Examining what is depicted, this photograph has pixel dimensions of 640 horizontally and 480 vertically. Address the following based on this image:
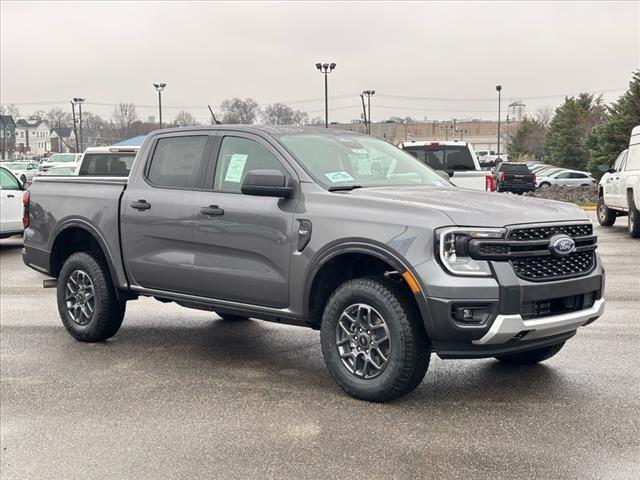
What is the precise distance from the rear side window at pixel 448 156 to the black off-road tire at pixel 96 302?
9.84 meters

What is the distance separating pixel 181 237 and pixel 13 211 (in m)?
9.44

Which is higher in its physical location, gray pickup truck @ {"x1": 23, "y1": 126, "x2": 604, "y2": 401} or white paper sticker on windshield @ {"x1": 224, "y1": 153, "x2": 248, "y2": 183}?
white paper sticker on windshield @ {"x1": 224, "y1": 153, "x2": 248, "y2": 183}

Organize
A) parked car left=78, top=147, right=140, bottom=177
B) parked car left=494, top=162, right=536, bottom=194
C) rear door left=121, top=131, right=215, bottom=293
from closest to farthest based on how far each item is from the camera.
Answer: rear door left=121, top=131, right=215, bottom=293, parked car left=78, top=147, right=140, bottom=177, parked car left=494, top=162, right=536, bottom=194

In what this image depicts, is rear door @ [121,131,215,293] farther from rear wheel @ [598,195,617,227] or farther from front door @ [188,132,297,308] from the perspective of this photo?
rear wheel @ [598,195,617,227]

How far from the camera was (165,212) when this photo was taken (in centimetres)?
652

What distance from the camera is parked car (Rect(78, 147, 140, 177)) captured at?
567 inches

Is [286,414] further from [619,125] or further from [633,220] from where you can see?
[619,125]

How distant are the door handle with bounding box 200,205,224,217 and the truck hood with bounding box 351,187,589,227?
1.11 m

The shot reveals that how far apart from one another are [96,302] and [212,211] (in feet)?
5.65

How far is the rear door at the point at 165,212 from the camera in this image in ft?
21.0

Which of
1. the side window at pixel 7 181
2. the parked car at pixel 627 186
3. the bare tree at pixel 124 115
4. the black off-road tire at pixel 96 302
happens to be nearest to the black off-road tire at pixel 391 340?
the black off-road tire at pixel 96 302

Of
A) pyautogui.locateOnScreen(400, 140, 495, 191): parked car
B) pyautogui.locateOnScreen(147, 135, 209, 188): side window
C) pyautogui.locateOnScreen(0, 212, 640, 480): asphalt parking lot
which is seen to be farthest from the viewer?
pyautogui.locateOnScreen(400, 140, 495, 191): parked car

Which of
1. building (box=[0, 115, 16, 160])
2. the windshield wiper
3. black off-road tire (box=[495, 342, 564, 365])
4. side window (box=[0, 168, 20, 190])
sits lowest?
black off-road tire (box=[495, 342, 564, 365])

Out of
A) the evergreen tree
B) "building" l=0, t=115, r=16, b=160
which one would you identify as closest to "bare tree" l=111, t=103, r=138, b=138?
"building" l=0, t=115, r=16, b=160
